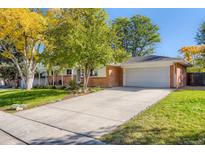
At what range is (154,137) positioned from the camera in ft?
16.3

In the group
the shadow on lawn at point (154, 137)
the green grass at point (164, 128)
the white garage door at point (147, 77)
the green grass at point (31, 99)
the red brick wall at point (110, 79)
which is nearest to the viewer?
the shadow on lawn at point (154, 137)

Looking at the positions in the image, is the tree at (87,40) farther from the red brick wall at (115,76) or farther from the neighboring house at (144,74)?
the red brick wall at (115,76)

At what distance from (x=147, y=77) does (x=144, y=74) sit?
422 millimetres

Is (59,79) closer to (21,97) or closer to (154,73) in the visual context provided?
(21,97)

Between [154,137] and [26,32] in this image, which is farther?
[26,32]

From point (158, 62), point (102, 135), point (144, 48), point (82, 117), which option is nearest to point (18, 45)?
point (158, 62)

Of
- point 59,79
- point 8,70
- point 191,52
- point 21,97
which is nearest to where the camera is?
point 21,97

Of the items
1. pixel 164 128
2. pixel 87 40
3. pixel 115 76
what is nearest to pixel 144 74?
pixel 115 76

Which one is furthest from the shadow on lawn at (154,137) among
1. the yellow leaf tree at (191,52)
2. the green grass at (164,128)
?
the yellow leaf tree at (191,52)

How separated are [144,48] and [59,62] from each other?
27.4 metres

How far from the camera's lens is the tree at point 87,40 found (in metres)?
13.2

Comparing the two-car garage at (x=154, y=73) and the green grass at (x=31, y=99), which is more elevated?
the two-car garage at (x=154, y=73)

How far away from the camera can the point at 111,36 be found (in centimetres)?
1485

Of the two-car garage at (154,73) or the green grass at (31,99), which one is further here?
the two-car garage at (154,73)
